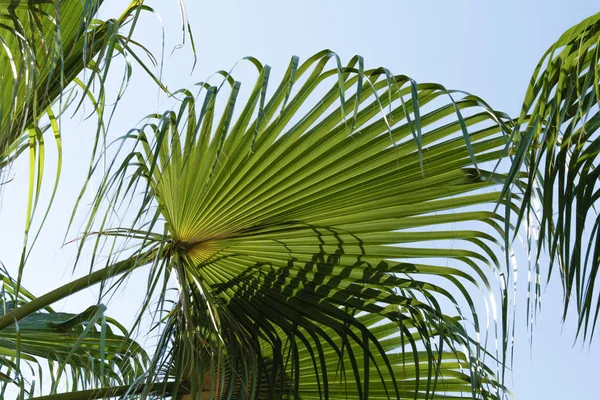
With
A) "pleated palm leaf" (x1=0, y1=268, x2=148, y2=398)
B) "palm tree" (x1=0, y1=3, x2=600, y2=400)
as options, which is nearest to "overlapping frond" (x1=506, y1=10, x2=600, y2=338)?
"palm tree" (x1=0, y1=3, x2=600, y2=400)

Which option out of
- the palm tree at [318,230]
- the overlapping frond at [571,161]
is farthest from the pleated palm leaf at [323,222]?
the overlapping frond at [571,161]

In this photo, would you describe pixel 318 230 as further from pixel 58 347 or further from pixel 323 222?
pixel 58 347

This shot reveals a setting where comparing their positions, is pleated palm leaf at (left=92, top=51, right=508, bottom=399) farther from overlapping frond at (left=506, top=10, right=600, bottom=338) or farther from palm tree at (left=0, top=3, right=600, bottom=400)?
overlapping frond at (left=506, top=10, right=600, bottom=338)

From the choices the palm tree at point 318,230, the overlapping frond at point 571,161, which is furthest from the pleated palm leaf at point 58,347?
the overlapping frond at point 571,161

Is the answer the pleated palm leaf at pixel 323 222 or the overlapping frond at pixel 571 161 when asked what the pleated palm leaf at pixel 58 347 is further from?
the overlapping frond at pixel 571 161

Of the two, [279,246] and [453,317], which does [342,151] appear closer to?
[279,246]

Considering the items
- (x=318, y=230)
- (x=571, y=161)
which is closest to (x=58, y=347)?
(x=318, y=230)

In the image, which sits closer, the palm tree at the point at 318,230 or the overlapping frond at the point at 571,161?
the overlapping frond at the point at 571,161

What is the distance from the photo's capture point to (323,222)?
219 centimetres

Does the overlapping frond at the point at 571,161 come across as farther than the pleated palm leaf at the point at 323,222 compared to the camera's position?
No

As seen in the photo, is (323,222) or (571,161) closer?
(571,161)

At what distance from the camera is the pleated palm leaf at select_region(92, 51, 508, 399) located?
80.5 inches

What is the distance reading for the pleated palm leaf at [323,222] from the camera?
2.04 metres

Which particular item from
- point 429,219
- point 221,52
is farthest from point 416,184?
point 221,52
